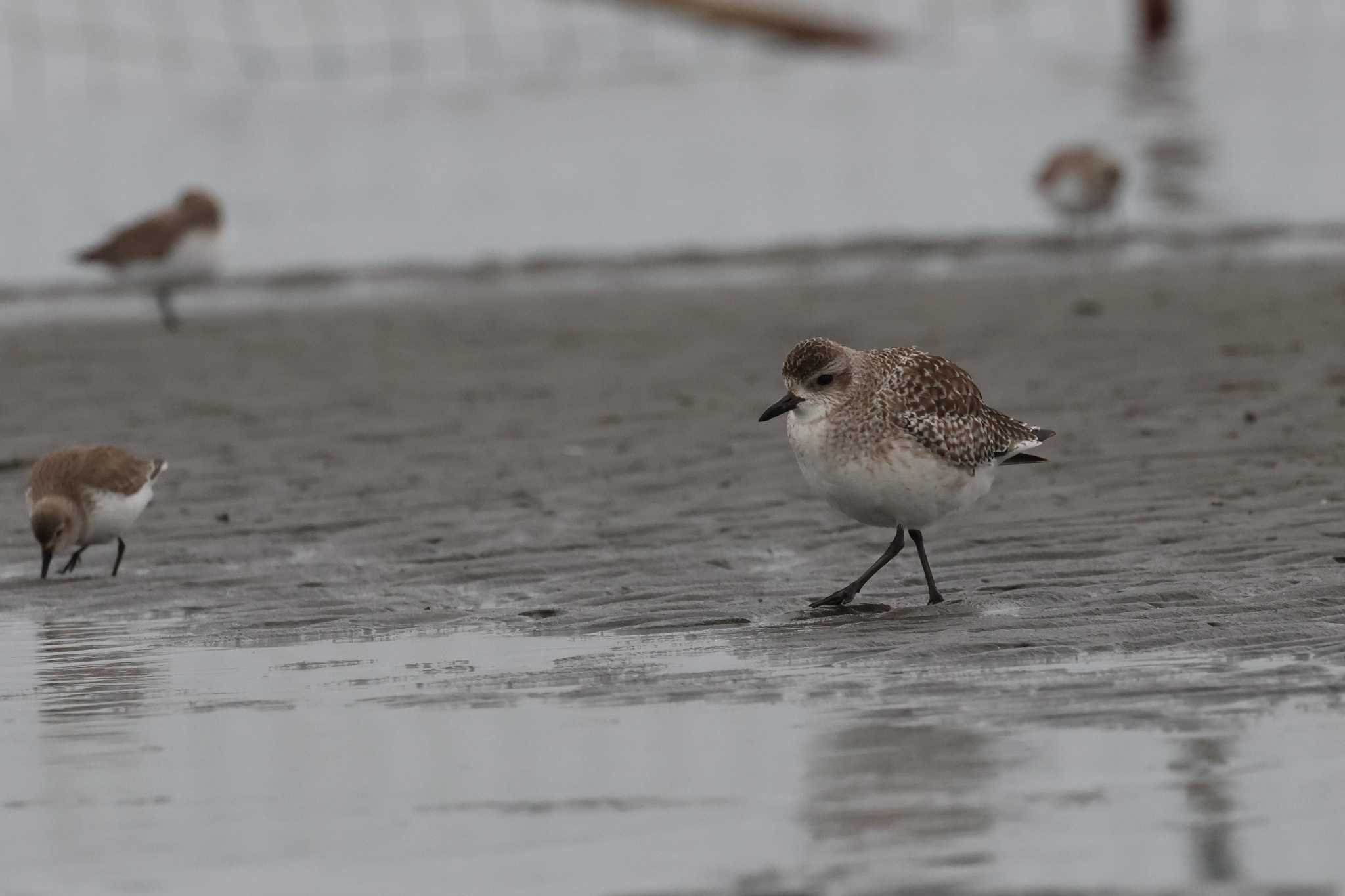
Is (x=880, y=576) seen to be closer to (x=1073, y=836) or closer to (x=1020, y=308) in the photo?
(x=1073, y=836)

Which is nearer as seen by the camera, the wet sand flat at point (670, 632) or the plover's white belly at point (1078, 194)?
the wet sand flat at point (670, 632)

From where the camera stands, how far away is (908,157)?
3350cm

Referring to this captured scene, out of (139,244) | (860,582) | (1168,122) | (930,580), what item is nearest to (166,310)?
(139,244)

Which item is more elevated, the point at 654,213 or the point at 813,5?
the point at 654,213

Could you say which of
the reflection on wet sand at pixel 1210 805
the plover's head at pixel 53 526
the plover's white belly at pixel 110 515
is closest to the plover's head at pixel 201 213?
the plover's white belly at pixel 110 515

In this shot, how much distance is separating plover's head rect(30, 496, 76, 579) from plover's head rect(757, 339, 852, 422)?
11.0ft

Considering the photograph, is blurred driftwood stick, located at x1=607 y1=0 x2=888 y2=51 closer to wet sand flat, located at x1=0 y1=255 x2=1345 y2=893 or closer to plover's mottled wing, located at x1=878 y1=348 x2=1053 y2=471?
wet sand flat, located at x1=0 y1=255 x2=1345 y2=893

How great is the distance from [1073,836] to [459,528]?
5719mm

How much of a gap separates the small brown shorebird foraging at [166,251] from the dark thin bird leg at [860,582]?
11.3m

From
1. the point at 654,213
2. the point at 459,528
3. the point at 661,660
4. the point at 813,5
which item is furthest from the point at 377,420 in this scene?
the point at 813,5

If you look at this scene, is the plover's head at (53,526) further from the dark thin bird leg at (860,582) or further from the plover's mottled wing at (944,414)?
the plover's mottled wing at (944,414)

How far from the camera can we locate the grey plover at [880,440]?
8734 millimetres

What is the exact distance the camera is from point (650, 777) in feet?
20.6

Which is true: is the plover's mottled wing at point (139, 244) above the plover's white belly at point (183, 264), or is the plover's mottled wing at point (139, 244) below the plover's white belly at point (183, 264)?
above
